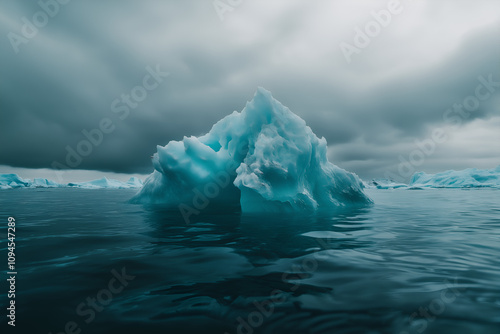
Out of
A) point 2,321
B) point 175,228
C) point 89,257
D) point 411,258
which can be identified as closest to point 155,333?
point 2,321

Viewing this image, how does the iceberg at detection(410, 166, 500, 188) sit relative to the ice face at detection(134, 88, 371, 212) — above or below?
above

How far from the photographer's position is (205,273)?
3750 millimetres

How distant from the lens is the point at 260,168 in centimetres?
1117

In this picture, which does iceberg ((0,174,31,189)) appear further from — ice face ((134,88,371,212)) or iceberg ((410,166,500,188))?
iceberg ((410,166,500,188))

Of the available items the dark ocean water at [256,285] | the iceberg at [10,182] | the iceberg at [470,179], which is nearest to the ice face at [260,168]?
the dark ocean water at [256,285]

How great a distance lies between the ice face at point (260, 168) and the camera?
453 inches

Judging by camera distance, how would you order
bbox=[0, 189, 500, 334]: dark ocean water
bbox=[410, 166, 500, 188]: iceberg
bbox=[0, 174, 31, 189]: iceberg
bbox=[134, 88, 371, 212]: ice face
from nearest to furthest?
bbox=[0, 189, 500, 334]: dark ocean water, bbox=[134, 88, 371, 212]: ice face, bbox=[410, 166, 500, 188]: iceberg, bbox=[0, 174, 31, 189]: iceberg

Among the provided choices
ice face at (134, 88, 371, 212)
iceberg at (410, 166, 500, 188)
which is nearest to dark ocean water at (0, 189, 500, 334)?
ice face at (134, 88, 371, 212)

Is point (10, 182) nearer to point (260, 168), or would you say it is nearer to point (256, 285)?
point (260, 168)

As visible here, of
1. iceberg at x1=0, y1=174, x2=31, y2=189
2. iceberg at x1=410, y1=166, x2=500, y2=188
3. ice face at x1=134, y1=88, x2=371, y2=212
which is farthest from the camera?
iceberg at x1=0, y1=174, x2=31, y2=189

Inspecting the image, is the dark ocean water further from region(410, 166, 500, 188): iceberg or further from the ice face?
region(410, 166, 500, 188): iceberg

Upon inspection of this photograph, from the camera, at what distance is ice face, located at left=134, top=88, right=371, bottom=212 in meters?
11.5

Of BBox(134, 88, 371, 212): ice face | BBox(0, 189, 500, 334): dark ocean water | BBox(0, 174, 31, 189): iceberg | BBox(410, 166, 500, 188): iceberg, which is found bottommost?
BBox(0, 189, 500, 334): dark ocean water

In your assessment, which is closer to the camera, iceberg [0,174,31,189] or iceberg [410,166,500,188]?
iceberg [410,166,500,188]
